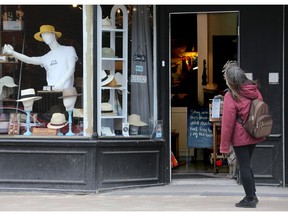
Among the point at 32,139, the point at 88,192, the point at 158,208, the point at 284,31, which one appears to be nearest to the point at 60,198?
the point at 88,192

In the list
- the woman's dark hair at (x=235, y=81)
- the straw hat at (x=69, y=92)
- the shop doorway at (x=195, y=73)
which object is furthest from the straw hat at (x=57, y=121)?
the woman's dark hair at (x=235, y=81)

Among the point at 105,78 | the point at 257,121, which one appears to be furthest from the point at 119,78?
the point at 257,121

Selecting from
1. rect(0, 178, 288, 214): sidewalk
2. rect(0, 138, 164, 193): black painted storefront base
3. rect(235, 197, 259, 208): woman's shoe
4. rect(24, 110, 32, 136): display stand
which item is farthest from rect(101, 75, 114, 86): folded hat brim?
rect(235, 197, 259, 208): woman's shoe

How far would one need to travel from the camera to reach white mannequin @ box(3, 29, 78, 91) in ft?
28.7

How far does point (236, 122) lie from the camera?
713 cm

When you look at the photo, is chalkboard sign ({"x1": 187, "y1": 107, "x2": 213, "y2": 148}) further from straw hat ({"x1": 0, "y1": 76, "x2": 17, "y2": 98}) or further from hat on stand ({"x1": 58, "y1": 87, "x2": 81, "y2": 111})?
straw hat ({"x1": 0, "y1": 76, "x2": 17, "y2": 98})

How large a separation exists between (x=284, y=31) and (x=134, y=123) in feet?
8.25

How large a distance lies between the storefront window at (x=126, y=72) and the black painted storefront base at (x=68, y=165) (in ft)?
0.95

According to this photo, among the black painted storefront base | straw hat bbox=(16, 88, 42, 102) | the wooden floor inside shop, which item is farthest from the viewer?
the wooden floor inside shop

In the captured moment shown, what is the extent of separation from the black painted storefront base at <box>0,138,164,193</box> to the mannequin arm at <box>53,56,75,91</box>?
0.82 metres

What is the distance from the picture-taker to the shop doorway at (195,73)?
Result: 1083cm

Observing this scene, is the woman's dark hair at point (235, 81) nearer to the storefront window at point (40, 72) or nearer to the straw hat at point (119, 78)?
the straw hat at point (119, 78)

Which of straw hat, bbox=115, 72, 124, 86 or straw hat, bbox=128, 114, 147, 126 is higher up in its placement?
straw hat, bbox=115, 72, 124, 86

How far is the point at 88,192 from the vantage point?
8.41 meters
